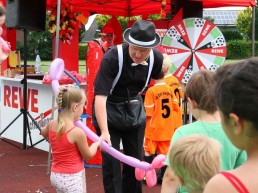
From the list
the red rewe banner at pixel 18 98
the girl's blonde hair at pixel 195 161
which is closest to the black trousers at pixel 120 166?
the girl's blonde hair at pixel 195 161

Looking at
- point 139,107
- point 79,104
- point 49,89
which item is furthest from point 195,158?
point 49,89

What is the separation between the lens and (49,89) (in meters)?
7.69

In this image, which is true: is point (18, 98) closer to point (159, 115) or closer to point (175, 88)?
point (175, 88)

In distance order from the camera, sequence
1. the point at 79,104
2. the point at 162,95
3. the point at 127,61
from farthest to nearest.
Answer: the point at 162,95, the point at 127,61, the point at 79,104

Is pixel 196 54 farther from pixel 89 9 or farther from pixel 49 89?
pixel 89 9

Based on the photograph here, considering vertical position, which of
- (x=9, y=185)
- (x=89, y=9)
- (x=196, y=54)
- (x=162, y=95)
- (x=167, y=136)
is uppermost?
(x=89, y=9)

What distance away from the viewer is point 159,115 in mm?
5715

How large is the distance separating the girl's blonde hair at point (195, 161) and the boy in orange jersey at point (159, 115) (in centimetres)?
367

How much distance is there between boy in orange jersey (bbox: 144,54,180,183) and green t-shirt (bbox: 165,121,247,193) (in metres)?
3.02

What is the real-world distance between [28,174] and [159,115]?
1.95m

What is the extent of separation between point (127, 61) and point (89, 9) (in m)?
8.68

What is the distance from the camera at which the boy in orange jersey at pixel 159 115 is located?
5609mm

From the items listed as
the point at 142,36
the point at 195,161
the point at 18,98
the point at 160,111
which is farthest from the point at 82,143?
the point at 18,98

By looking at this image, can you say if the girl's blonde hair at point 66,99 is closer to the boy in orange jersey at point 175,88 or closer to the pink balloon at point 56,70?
the pink balloon at point 56,70
